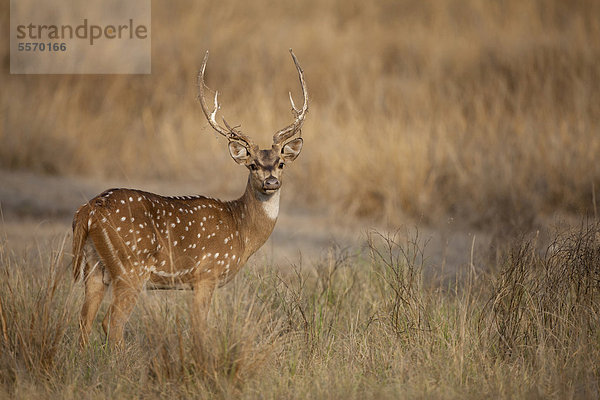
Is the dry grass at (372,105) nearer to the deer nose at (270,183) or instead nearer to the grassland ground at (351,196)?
the grassland ground at (351,196)

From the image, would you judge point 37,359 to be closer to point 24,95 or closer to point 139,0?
point 24,95

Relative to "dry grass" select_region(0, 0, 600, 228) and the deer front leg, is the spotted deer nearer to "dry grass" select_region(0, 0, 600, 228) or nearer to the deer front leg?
the deer front leg

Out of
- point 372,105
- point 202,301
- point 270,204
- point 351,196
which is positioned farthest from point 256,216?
point 372,105

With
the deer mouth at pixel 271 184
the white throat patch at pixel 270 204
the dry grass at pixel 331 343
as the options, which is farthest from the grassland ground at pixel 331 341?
the deer mouth at pixel 271 184

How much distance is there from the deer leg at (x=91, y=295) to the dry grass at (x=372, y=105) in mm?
5007

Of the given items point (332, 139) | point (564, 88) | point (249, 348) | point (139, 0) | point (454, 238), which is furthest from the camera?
point (139, 0)

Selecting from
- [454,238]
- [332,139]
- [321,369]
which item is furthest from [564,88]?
[321,369]

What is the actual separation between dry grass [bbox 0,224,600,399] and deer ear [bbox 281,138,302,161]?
98 centimetres

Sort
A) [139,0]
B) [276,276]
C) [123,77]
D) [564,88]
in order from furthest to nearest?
1. [139,0]
2. [123,77]
3. [564,88]
4. [276,276]

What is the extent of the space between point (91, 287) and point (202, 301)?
2.54 feet

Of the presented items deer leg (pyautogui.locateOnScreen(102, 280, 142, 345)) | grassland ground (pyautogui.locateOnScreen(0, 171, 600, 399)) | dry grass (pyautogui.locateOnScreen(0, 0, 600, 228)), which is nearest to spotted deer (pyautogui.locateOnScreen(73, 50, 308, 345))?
deer leg (pyautogui.locateOnScreen(102, 280, 142, 345))

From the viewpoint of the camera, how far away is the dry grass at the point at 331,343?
5.24 meters

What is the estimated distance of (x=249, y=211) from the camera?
687 centimetres

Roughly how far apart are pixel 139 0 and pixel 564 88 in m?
8.20
